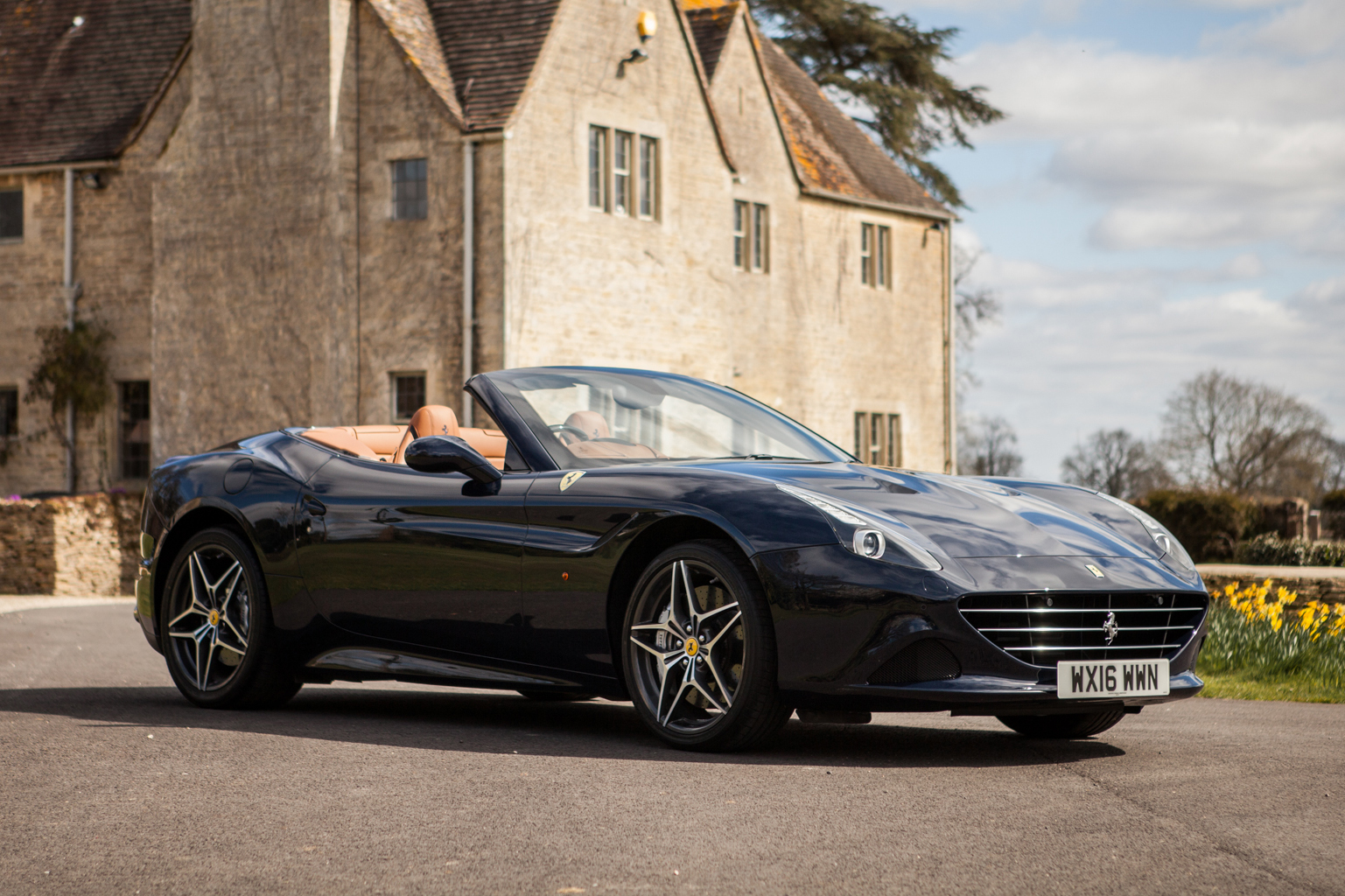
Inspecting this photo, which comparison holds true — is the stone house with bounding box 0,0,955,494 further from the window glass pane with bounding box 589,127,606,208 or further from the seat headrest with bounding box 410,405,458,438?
the seat headrest with bounding box 410,405,458,438

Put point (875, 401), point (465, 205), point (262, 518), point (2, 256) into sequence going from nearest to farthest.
Answer: point (262, 518)
point (465, 205)
point (2, 256)
point (875, 401)

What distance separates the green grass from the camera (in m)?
9.66

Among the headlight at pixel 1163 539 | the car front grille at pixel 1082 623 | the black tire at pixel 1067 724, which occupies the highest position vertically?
the headlight at pixel 1163 539

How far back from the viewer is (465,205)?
25.8 metres

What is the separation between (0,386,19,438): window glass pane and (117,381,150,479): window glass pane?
87.7 inches

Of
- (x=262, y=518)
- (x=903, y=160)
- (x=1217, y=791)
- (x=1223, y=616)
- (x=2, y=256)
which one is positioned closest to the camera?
(x=1217, y=791)

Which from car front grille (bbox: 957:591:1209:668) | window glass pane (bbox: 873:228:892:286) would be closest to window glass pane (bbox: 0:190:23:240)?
window glass pane (bbox: 873:228:892:286)

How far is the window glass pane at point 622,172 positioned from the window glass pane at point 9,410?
11.9 metres

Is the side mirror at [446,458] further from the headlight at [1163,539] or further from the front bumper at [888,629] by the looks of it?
the headlight at [1163,539]

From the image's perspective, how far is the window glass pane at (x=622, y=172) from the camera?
27.7 m

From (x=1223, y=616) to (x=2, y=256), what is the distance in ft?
84.4

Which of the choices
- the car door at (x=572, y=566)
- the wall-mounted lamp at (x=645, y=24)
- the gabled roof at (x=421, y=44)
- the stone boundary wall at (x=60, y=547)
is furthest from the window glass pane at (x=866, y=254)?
the car door at (x=572, y=566)

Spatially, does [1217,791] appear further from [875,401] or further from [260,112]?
[875,401]

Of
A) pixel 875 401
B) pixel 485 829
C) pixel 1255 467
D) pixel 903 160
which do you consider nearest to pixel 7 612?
pixel 485 829
